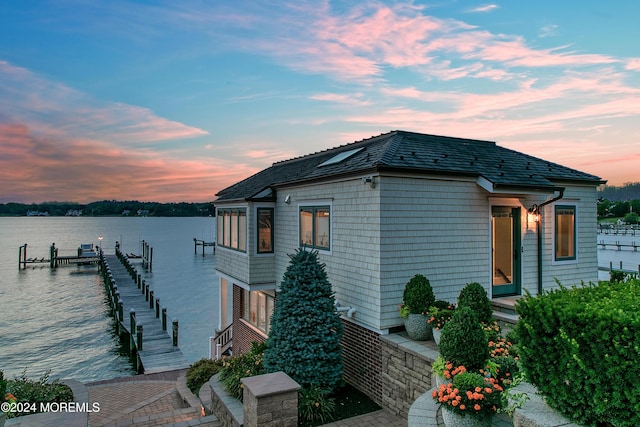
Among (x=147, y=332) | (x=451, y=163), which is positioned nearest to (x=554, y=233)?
(x=451, y=163)

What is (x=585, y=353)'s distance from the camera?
10.6 feet

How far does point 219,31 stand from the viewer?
1430 cm

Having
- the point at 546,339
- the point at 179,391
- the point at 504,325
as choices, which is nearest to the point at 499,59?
the point at 504,325

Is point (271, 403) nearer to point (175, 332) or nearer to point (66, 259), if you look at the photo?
point (175, 332)

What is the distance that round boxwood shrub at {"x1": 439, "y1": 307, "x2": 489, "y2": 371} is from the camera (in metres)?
5.16

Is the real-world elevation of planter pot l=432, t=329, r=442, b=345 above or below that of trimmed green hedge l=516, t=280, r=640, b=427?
below

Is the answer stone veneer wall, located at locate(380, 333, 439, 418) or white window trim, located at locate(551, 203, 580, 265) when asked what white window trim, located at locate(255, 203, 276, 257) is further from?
white window trim, located at locate(551, 203, 580, 265)

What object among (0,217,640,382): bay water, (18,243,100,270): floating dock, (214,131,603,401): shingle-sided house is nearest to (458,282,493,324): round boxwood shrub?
(214,131,603,401): shingle-sided house

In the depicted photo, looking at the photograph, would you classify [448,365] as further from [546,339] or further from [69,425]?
[69,425]

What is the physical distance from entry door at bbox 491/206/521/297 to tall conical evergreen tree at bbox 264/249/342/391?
437 cm

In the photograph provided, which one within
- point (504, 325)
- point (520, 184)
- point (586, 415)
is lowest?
point (504, 325)

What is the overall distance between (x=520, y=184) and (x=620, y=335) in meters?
6.41

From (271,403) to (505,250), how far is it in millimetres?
6894

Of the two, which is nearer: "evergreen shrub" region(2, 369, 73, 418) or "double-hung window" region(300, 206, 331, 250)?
"evergreen shrub" region(2, 369, 73, 418)
